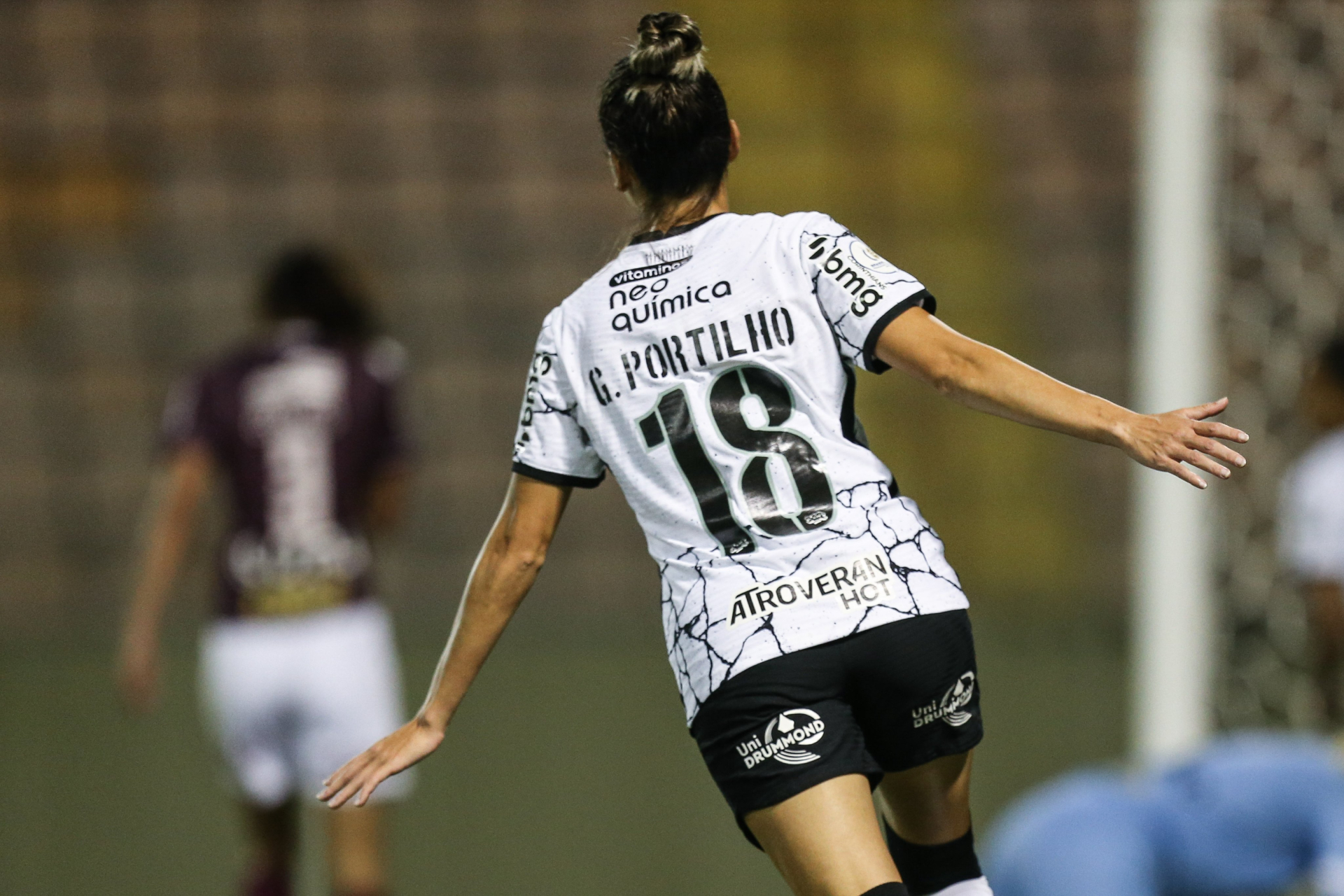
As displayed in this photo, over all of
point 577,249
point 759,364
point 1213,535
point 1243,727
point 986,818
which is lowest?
point 986,818

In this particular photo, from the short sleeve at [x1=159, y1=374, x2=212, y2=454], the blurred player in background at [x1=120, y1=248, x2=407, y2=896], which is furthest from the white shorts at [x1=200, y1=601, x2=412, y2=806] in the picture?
the short sleeve at [x1=159, y1=374, x2=212, y2=454]

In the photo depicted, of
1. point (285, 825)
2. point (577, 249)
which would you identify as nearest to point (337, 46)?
point (577, 249)

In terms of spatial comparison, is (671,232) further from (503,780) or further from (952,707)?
(503,780)

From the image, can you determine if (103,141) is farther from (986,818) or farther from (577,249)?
(986,818)

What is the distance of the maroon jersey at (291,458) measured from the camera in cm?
401

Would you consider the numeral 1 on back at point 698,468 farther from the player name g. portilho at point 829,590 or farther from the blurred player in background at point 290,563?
the blurred player in background at point 290,563

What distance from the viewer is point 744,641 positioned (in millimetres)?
2002

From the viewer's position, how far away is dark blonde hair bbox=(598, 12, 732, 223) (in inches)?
78.4

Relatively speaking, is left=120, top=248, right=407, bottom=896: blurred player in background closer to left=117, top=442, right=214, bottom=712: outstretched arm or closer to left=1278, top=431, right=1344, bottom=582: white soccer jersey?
left=117, top=442, right=214, bottom=712: outstretched arm

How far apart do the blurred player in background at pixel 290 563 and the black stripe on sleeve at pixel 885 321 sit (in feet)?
7.66

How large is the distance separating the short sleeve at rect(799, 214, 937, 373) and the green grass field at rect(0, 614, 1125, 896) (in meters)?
3.61

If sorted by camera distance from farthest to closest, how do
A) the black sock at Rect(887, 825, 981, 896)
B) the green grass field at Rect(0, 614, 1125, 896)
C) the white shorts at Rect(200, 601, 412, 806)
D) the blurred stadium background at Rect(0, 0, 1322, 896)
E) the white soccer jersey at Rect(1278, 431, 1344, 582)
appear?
the blurred stadium background at Rect(0, 0, 1322, 896), the green grass field at Rect(0, 614, 1125, 896), the white soccer jersey at Rect(1278, 431, 1344, 582), the white shorts at Rect(200, 601, 412, 806), the black sock at Rect(887, 825, 981, 896)

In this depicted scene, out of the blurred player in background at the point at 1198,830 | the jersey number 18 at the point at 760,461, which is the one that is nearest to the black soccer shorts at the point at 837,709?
the jersey number 18 at the point at 760,461

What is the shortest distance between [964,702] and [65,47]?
313 inches
